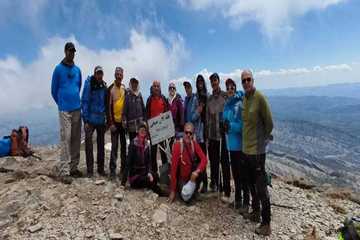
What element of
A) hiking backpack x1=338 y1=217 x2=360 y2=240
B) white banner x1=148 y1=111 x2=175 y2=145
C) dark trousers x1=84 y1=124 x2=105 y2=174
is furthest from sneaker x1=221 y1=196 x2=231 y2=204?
dark trousers x1=84 y1=124 x2=105 y2=174

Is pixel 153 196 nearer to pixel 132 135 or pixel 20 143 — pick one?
pixel 132 135

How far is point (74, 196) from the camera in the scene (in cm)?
819

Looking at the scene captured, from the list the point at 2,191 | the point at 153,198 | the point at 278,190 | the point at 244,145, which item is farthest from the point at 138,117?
the point at 278,190

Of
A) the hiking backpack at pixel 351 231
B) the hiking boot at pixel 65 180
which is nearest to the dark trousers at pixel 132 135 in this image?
the hiking boot at pixel 65 180

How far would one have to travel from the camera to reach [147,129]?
9562 mm

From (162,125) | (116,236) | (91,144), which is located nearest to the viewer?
(116,236)

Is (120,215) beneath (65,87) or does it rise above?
beneath

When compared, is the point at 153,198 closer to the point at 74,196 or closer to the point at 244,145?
the point at 74,196

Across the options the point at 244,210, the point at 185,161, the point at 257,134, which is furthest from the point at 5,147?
the point at 257,134

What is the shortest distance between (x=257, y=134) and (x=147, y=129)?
152 inches

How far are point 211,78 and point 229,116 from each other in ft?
4.28

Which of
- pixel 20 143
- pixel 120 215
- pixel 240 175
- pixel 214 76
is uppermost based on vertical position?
pixel 214 76

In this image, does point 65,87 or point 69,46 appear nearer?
point 69,46

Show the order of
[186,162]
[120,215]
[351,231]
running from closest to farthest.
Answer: [351,231]
[120,215]
[186,162]
